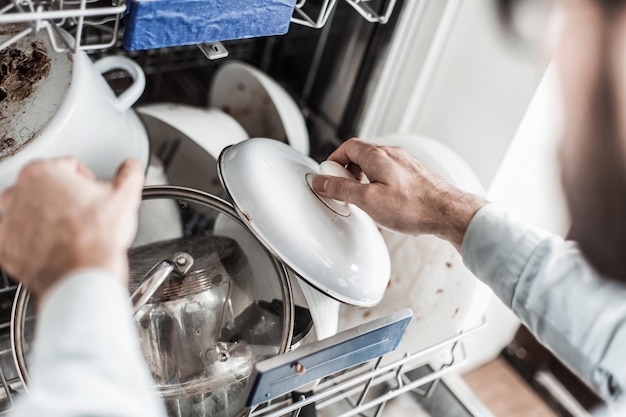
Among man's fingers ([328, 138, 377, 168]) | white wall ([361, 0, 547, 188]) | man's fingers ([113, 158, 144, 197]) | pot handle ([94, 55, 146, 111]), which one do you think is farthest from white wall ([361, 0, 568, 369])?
man's fingers ([113, 158, 144, 197])

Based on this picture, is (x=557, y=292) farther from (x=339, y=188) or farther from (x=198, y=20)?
(x=198, y=20)

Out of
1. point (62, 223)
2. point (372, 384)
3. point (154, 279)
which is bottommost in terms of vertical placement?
point (372, 384)

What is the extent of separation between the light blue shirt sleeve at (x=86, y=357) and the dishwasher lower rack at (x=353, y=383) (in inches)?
5.5

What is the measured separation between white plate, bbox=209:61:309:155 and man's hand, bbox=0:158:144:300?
40cm

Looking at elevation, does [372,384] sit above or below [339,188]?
below

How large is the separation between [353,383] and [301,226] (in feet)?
0.52

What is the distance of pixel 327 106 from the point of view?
91 cm

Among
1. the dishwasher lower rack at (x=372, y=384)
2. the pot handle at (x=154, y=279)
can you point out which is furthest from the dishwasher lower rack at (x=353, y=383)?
the pot handle at (x=154, y=279)

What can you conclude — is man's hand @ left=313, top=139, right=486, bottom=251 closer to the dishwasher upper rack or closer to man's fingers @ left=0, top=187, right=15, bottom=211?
the dishwasher upper rack

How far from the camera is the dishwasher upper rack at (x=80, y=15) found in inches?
18.3

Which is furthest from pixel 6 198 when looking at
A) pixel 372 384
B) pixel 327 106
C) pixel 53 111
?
pixel 327 106

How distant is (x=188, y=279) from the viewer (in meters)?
0.61

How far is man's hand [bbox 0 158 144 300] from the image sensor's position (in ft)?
1.31

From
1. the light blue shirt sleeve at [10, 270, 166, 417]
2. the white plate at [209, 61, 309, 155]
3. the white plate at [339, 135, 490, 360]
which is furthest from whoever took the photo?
the white plate at [209, 61, 309, 155]
